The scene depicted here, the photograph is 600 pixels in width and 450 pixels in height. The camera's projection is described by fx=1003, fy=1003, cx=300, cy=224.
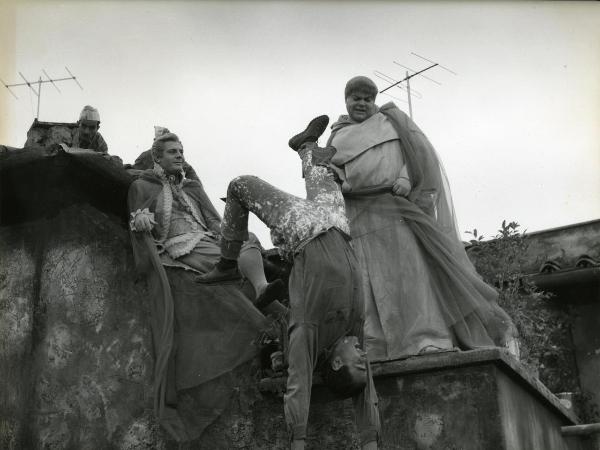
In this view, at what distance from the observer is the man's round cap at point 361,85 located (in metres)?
8.20

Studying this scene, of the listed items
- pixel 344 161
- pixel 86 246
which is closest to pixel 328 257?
pixel 344 161

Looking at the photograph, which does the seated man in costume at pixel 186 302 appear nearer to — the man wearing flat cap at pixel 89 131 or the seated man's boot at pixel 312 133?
the seated man's boot at pixel 312 133

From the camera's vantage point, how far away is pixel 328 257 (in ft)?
19.4

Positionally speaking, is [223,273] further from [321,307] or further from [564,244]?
[564,244]

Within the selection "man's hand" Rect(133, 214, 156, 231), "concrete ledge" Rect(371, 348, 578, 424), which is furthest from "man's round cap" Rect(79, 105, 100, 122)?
"concrete ledge" Rect(371, 348, 578, 424)

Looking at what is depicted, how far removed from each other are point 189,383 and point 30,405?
4.60ft

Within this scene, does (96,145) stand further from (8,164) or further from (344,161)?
(344,161)

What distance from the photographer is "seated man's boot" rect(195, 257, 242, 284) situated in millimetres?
6771

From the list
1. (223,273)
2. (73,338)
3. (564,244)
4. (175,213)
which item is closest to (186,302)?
(223,273)

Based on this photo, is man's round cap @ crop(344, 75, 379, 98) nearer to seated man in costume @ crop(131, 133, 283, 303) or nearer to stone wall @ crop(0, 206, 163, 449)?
seated man in costume @ crop(131, 133, 283, 303)

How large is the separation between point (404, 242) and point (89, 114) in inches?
126

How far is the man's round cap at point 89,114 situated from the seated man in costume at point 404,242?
2.24 meters

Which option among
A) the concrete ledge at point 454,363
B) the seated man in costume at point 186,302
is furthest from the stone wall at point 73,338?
the concrete ledge at point 454,363

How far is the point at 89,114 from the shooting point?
29.5 ft
